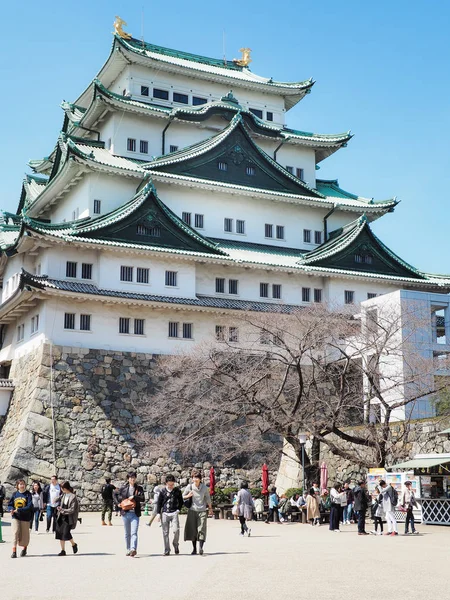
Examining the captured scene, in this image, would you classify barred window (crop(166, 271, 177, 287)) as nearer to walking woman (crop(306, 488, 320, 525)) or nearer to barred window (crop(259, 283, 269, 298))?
barred window (crop(259, 283, 269, 298))

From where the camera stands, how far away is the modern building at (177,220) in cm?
3734

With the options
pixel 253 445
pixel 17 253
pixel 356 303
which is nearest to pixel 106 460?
pixel 253 445

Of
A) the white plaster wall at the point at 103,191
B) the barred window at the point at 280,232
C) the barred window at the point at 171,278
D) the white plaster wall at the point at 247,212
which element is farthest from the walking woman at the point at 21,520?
the barred window at the point at 280,232

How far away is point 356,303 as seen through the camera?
141 ft

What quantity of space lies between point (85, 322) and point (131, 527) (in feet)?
72.0

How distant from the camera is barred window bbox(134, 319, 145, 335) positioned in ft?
124

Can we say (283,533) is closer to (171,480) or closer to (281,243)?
(171,480)

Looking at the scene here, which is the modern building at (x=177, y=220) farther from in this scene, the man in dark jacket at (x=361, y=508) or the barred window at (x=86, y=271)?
the man in dark jacket at (x=361, y=508)

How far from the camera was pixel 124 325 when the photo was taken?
1480 inches

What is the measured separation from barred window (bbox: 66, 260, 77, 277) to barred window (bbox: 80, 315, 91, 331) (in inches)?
86.4

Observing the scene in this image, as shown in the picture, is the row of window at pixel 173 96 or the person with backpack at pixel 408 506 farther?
the row of window at pixel 173 96

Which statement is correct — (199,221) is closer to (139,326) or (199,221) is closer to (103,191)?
(103,191)

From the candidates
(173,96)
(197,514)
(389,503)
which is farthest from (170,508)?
(173,96)

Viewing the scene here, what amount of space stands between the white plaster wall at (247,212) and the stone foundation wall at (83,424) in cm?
973
